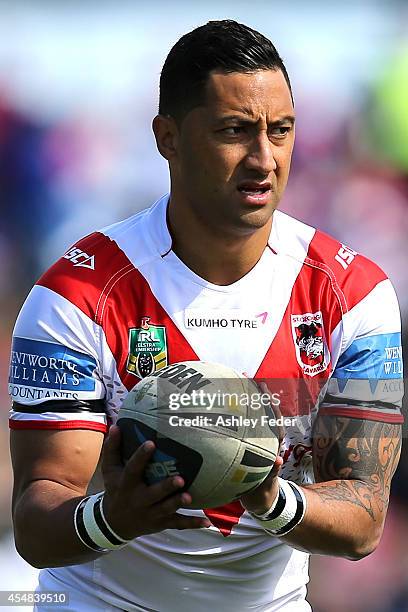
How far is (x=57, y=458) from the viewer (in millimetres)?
3420

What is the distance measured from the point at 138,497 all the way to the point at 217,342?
971mm

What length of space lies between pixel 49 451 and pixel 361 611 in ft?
10.4

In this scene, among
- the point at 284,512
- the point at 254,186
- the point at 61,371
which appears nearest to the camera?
the point at 284,512

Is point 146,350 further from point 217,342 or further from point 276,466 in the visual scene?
point 276,466

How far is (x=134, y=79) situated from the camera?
21.3 ft

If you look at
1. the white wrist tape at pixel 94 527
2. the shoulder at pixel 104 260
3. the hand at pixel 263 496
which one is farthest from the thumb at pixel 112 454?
the shoulder at pixel 104 260

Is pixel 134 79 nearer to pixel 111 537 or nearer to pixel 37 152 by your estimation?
pixel 37 152

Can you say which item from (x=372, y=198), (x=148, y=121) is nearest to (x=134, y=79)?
(x=148, y=121)

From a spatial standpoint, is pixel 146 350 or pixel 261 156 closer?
pixel 261 156

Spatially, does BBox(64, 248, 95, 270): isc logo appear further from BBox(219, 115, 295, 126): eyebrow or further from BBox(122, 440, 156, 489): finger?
BBox(122, 440, 156, 489): finger

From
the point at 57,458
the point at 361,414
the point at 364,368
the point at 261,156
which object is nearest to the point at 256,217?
the point at 261,156

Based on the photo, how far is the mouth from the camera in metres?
3.39

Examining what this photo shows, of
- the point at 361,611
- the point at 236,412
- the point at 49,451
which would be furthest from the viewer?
the point at 361,611

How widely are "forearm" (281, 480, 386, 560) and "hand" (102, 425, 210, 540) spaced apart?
1.95 feet
